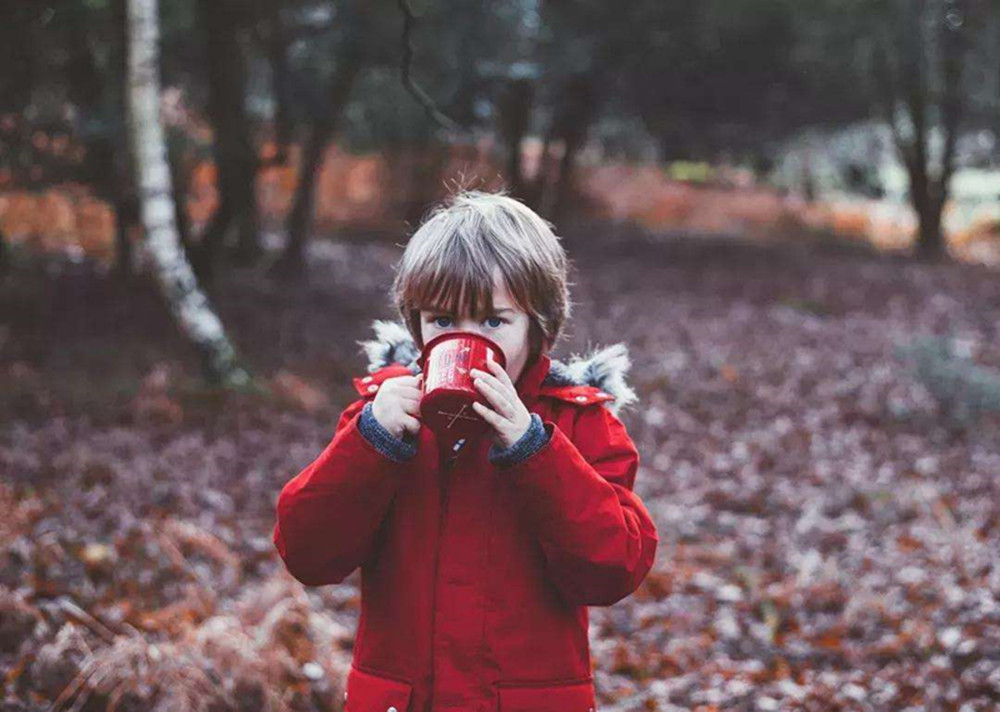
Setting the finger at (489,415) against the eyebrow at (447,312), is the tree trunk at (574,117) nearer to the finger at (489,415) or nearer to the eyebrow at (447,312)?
the eyebrow at (447,312)

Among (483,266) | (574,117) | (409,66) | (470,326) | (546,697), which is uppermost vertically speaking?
(574,117)

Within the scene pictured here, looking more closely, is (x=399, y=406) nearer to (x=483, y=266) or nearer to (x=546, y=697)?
(x=483, y=266)

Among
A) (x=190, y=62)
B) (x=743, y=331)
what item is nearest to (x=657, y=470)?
(x=743, y=331)

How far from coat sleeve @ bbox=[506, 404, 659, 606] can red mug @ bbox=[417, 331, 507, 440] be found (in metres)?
0.15

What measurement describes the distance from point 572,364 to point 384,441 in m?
0.56

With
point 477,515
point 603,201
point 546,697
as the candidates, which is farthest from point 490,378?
point 603,201

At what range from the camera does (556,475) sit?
2.09 m

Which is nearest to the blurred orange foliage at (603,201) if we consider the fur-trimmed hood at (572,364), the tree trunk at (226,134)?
the tree trunk at (226,134)

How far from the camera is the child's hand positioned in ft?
6.50

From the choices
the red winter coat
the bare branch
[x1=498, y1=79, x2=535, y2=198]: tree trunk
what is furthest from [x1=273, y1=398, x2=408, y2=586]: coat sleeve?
[x1=498, y1=79, x2=535, y2=198]: tree trunk

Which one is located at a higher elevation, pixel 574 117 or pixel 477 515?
pixel 574 117

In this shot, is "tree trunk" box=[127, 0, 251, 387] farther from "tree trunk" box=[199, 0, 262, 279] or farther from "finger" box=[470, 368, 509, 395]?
"finger" box=[470, 368, 509, 395]

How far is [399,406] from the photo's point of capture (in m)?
2.10

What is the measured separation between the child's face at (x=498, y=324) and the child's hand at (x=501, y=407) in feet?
0.48
